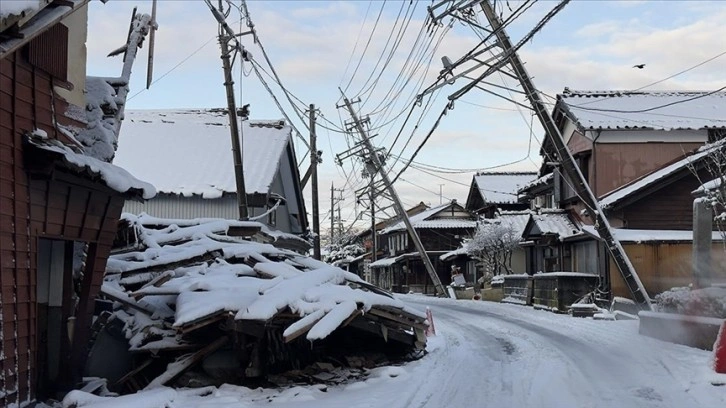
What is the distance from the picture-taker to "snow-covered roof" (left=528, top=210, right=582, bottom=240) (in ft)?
98.9

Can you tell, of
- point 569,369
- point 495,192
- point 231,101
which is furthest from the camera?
point 495,192

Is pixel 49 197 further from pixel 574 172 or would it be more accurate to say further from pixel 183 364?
pixel 574 172

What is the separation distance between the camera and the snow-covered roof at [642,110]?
97.9ft

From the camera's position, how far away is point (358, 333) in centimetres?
1258

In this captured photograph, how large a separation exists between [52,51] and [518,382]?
821cm

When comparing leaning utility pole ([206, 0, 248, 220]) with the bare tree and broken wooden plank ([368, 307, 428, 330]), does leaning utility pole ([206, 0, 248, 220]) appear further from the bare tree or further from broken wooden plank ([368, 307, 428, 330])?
the bare tree

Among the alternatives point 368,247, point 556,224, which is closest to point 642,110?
point 556,224

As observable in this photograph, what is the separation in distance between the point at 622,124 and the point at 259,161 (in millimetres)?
→ 15850

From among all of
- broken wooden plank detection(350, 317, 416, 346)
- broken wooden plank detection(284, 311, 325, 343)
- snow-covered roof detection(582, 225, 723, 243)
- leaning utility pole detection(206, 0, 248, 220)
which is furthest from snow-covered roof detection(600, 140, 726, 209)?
broken wooden plank detection(284, 311, 325, 343)

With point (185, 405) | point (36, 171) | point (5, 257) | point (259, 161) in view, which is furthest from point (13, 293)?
point (259, 161)

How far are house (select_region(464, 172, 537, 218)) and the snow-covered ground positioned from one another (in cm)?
3380

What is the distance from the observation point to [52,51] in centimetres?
912

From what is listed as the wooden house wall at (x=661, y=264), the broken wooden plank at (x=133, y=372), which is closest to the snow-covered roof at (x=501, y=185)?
the wooden house wall at (x=661, y=264)

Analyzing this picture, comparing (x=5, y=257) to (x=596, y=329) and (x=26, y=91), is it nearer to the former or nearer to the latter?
(x=26, y=91)
